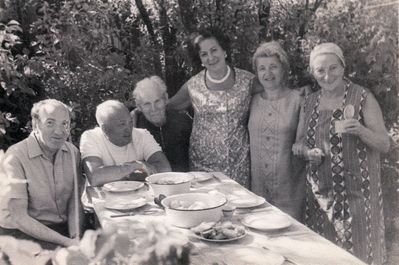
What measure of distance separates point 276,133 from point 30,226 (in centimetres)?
179

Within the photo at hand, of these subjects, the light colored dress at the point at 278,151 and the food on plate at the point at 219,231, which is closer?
the food on plate at the point at 219,231

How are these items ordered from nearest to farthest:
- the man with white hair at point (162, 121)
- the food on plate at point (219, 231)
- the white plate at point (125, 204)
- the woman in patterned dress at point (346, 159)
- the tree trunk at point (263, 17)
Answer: the food on plate at point (219, 231)
the white plate at point (125, 204)
the woman in patterned dress at point (346, 159)
the man with white hair at point (162, 121)
the tree trunk at point (263, 17)

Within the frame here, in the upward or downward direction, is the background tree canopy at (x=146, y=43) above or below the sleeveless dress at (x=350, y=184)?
above

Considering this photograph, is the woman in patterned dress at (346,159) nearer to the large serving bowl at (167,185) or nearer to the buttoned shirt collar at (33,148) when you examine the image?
the large serving bowl at (167,185)

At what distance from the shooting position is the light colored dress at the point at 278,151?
139 inches

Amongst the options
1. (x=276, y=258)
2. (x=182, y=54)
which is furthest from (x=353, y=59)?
(x=276, y=258)

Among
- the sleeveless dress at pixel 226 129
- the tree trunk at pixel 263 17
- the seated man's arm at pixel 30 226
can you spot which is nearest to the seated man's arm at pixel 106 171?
the seated man's arm at pixel 30 226

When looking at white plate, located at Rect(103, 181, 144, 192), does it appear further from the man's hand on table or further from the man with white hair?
the man with white hair

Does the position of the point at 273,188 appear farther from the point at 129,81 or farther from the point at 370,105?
the point at 129,81

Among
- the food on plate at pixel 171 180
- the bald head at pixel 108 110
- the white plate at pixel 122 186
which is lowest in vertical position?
the white plate at pixel 122 186

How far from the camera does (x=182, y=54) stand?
16.4 feet

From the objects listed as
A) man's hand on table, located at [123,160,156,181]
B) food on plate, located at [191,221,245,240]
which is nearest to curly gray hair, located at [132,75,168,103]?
man's hand on table, located at [123,160,156,181]

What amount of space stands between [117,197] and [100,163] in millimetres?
463

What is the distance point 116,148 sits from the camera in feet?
11.2
